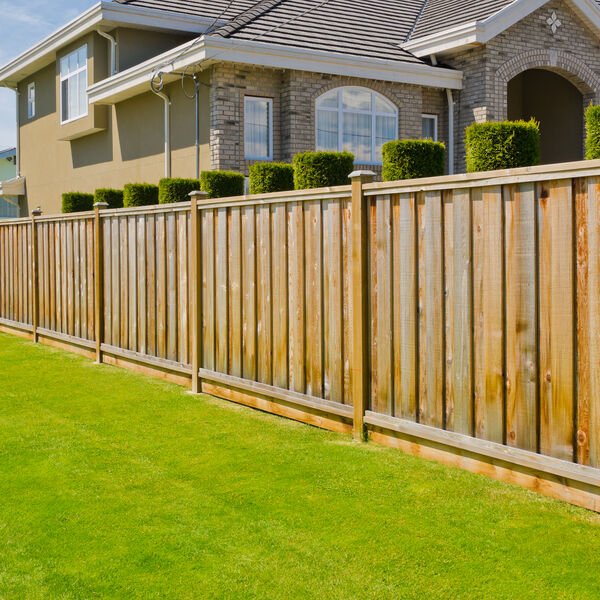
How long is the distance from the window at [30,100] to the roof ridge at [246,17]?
1018 cm

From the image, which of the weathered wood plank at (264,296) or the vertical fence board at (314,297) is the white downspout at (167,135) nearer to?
the weathered wood plank at (264,296)

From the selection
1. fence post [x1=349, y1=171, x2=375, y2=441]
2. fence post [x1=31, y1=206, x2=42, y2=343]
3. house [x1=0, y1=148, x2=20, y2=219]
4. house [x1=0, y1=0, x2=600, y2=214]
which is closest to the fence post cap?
fence post [x1=349, y1=171, x2=375, y2=441]

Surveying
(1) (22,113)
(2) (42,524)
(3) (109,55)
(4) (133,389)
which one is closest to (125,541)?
(2) (42,524)

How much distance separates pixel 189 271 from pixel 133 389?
4.32ft

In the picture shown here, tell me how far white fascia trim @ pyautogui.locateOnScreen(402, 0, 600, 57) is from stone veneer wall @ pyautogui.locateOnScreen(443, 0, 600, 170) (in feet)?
0.88

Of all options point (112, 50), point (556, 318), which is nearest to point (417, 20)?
point (112, 50)

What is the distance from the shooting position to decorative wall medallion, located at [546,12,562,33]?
16.6m

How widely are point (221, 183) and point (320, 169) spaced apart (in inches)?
104

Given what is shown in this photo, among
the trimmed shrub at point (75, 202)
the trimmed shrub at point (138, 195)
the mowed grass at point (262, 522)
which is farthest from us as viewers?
the trimmed shrub at point (75, 202)

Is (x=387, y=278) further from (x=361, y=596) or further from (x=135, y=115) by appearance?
(x=135, y=115)

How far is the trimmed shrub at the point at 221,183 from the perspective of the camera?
11.4 m

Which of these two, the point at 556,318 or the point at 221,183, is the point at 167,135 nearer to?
the point at 221,183

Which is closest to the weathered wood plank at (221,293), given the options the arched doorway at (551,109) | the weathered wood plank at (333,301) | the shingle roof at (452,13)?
the weathered wood plank at (333,301)

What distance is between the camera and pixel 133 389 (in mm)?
7758
